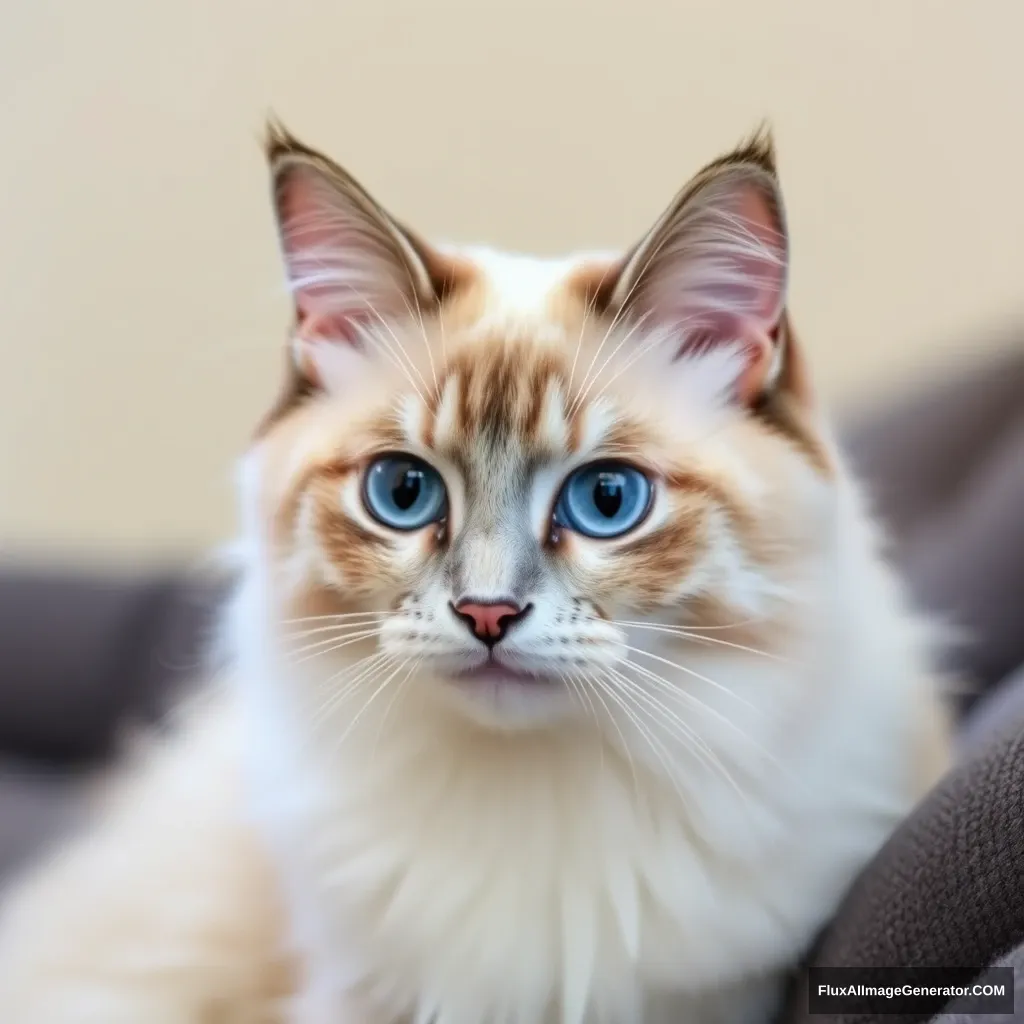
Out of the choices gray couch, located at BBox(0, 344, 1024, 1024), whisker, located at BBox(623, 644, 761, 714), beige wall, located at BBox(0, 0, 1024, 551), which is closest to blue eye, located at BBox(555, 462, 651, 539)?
whisker, located at BBox(623, 644, 761, 714)

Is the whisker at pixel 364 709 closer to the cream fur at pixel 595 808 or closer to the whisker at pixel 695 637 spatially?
the cream fur at pixel 595 808

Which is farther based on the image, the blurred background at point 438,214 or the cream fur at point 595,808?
the blurred background at point 438,214

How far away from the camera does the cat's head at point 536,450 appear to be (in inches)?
36.5

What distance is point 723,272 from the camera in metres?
1.03

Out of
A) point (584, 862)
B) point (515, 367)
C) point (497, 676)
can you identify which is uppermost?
point (515, 367)

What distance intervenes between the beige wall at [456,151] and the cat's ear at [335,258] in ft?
1.31

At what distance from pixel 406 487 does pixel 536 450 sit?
0.14m

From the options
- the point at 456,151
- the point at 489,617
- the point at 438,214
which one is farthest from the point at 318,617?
the point at 456,151

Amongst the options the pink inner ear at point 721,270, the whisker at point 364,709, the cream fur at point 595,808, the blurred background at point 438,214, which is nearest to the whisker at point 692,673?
the cream fur at point 595,808

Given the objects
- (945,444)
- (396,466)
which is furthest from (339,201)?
(945,444)

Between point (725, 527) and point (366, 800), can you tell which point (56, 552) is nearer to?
point (366, 800)

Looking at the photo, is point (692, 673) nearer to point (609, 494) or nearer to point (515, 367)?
point (609, 494)

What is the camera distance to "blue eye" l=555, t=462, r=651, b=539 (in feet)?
3.16

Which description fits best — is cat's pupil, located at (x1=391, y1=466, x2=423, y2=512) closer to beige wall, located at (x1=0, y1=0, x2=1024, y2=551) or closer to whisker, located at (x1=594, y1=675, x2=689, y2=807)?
whisker, located at (x1=594, y1=675, x2=689, y2=807)
